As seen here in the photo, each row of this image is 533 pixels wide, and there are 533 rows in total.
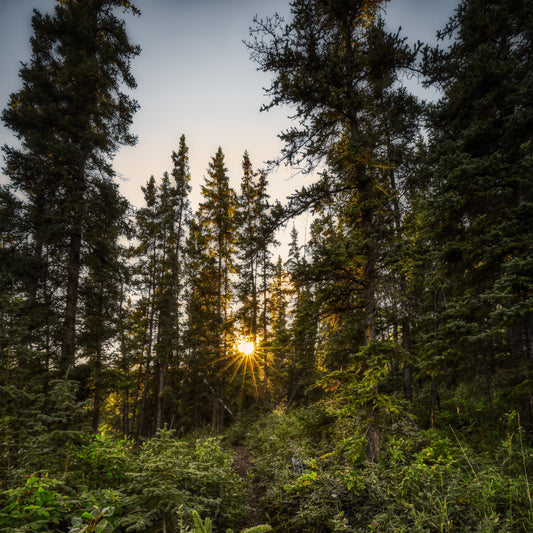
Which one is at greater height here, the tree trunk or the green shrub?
the tree trunk

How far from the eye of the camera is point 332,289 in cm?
589

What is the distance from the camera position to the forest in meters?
3.48

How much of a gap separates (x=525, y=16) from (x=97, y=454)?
1490cm

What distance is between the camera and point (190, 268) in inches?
782

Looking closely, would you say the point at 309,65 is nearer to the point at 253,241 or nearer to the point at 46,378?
the point at 253,241

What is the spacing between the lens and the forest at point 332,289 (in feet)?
11.4

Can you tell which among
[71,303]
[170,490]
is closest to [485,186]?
[170,490]

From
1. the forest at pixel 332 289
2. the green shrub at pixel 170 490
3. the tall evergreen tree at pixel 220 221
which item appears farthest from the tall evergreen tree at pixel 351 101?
the tall evergreen tree at pixel 220 221

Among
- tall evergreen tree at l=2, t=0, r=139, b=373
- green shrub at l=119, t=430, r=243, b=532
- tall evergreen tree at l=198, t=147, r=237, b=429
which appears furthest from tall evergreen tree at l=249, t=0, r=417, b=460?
tall evergreen tree at l=198, t=147, r=237, b=429

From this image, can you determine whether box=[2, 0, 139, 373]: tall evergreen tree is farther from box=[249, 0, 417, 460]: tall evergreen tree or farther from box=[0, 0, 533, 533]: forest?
box=[249, 0, 417, 460]: tall evergreen tree

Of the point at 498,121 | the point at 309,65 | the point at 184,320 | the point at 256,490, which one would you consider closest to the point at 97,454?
the point at 256,490

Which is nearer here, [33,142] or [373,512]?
[373,512]

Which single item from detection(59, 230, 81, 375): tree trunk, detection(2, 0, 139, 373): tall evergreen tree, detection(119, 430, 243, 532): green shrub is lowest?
detection(119, 430, 243, 532): green shrub

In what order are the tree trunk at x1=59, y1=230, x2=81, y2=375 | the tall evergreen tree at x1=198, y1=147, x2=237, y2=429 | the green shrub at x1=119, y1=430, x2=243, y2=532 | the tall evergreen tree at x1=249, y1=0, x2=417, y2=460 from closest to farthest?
the green shrub at x1=119, y1=430, x2=243, y2=532
the tall evergreen tree at x1=249, y1=0, x2=417, y2=460
the tree trunk at x1=59, y1=230, x2=81, y2=375
the tall evergreen tree at x1=198, y1=147, x2=237, y2=429
